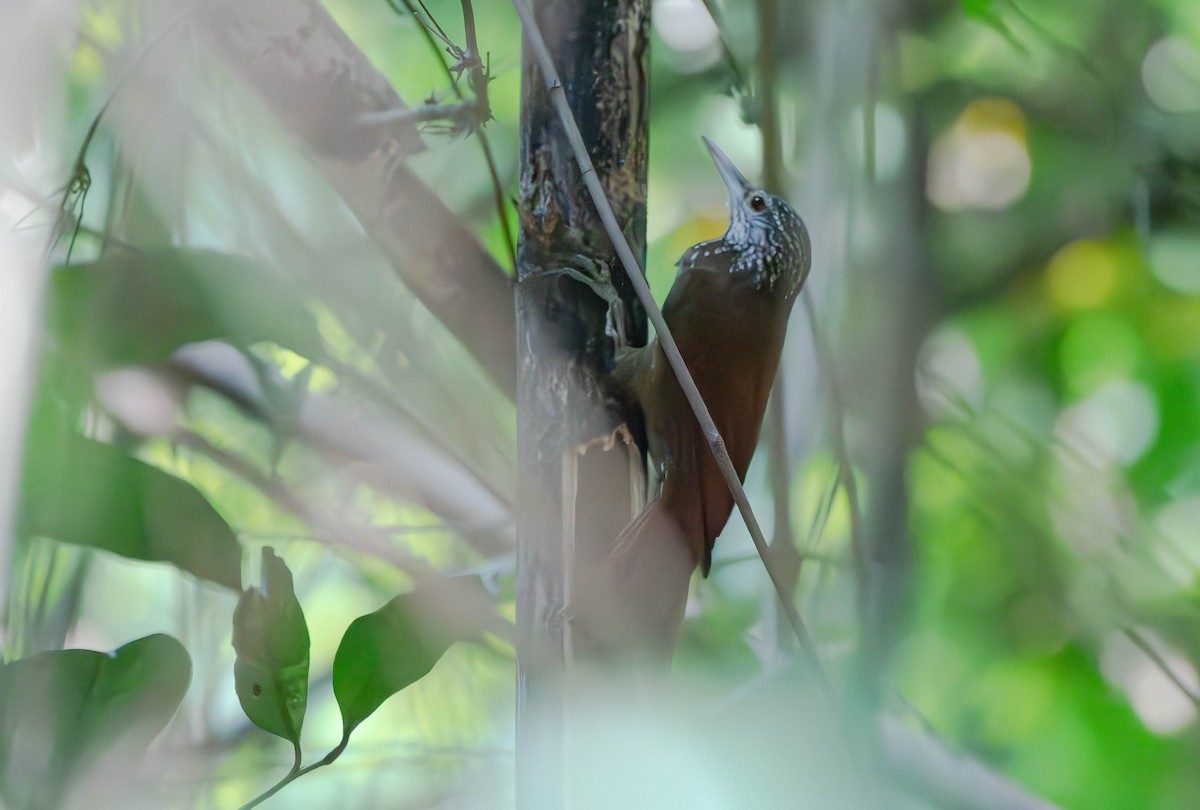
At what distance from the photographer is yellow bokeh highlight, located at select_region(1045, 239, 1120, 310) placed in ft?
3.16

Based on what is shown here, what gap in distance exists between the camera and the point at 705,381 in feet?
2.41

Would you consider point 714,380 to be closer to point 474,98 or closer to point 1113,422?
point 474,98

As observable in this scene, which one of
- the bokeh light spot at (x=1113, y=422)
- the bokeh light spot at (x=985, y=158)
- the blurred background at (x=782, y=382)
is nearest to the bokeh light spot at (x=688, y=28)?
the blurred background at (x=782, y=382)

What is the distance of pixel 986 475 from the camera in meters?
0.91

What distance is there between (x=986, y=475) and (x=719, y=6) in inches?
21.6

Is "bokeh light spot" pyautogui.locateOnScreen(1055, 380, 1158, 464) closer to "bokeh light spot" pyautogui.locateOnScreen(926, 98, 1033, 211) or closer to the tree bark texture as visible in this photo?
"bokeh light spot" pyautogui.locateOnScreen(926, 98, 1033, 211)

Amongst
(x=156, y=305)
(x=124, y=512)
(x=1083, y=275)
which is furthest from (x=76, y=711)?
(x=1083, y=275)

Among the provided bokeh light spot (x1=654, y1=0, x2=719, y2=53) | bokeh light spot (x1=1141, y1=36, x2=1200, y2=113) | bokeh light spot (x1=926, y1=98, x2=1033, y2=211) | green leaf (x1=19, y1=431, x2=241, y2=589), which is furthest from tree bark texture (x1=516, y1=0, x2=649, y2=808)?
bokeh light spot (x1=1141, y1=36, x2=1200, y2=113)

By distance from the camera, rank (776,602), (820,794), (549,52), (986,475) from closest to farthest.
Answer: (549,52)
(820,794)
(776,602)
(986,475)

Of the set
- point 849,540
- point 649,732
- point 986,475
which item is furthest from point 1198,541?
point 649,732

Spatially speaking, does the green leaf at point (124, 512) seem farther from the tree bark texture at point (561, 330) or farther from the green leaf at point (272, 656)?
the tree bark texture at point (561, 330)

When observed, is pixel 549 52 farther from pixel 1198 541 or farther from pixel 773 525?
pixel 1198 541

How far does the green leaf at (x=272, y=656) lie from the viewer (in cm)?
55

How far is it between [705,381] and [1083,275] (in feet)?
1.67
